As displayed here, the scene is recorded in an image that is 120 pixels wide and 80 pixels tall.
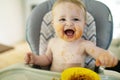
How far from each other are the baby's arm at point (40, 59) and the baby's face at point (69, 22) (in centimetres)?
12

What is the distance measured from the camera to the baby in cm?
79

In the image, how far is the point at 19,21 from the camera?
2936 millimetres

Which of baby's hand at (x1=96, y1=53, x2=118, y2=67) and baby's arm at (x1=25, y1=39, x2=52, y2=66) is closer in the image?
baby's hand at (x1=96, y1=53, x2=118, y2=67)

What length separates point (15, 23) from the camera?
9.44 ft

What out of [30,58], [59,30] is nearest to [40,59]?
[30,58]

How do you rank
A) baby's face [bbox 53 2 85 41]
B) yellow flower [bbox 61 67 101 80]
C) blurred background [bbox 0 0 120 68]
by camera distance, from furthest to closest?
blurred background [bbox 0 0 120 68]
baby's face [bbox 53 2 85 41]
yellow flower [bbox 61 67 101 80]

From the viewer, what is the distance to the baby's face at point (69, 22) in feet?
2.59

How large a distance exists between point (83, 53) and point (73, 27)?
0.40 feet

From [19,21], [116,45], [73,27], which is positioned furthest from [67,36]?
[19,21]

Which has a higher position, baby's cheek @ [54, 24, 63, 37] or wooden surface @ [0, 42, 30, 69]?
baby's cheek @ [54, 24, 63, 37]

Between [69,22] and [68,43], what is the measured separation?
94 mm

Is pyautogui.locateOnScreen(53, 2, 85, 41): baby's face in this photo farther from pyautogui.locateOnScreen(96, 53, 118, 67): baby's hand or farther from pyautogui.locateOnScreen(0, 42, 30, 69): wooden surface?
pyautogui.locateOnScreen(0, 42, 30, 69): wooden surface

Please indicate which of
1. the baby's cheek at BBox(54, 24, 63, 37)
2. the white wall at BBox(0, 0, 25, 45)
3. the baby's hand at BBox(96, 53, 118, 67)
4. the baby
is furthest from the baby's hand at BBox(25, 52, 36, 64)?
the white wall at BBox(0, 0, 25, 45)

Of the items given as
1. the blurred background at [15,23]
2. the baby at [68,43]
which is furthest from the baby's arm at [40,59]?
the blurred background at [15,23]
